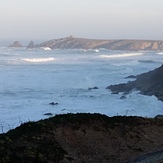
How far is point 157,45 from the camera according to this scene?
484 feet

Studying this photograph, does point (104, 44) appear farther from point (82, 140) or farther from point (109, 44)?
point (82, 140)

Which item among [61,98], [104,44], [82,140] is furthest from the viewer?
[104,44]

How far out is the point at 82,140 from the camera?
11.8 metres

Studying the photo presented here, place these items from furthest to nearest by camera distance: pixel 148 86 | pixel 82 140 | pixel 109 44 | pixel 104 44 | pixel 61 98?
pixel 104 44 → pixel 109 44 → pixel 148 86 → pixel 61 98 → pixel 82 140

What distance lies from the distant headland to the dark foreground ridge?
5039 inches

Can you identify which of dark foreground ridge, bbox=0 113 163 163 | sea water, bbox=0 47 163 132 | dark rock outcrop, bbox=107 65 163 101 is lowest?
Result: sea water, bbox=0 47 163 132

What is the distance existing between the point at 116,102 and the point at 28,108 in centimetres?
708

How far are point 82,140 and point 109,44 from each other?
455 ft

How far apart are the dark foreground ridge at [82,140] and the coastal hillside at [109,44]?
127981mm

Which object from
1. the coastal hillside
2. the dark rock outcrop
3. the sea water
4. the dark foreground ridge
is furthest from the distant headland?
the dark foreground ridge

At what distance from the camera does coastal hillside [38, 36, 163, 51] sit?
142m

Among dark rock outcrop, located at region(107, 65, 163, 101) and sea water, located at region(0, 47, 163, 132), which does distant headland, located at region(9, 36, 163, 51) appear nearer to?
sea water, located at region(0, 47, 163, 132)

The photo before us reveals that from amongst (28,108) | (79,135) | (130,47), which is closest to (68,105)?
(28,108)

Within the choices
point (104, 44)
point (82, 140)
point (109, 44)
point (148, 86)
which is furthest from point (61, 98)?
point (104, 44)
